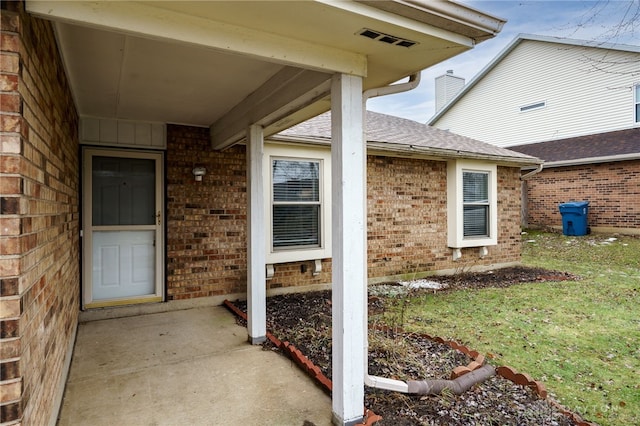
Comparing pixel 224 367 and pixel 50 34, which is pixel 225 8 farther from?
pixel 224 367

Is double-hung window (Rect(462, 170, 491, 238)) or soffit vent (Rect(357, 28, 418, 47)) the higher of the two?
soffit vent (Rect(357, 28, 418, 47))

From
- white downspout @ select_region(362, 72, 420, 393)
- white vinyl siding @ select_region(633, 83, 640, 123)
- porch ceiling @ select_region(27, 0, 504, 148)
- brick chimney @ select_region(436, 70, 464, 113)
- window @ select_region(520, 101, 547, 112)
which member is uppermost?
brick chimney @ select_region(436, 70, 464, 113)

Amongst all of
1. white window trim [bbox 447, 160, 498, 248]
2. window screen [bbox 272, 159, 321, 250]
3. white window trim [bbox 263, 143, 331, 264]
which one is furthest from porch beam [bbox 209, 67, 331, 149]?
white window trim [bbox 447, 160, 498, 248]

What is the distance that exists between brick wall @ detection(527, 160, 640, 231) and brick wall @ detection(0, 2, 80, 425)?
1520cm

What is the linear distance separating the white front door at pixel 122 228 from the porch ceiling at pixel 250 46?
4.29ft

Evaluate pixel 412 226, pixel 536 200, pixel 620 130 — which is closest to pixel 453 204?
pixel 412 226

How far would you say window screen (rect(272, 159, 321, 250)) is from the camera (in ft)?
20.4

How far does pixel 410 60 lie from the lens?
110 inches

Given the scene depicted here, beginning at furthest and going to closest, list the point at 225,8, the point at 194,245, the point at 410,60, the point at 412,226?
the point at 412,226, the point at 194,245, the point at 410,60, the point at 225,8

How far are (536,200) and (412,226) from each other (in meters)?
9.63

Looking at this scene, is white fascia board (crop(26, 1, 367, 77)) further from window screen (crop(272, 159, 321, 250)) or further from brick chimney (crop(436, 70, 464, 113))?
brick chimney (crop(436, 70, 464, 113))

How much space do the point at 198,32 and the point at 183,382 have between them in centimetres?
279

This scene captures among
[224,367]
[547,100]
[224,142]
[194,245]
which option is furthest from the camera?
[547,100]

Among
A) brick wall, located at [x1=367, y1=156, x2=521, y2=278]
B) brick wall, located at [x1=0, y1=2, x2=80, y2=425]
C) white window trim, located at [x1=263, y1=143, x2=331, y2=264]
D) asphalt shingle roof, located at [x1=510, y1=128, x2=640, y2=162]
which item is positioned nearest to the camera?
brick wall, located at [x1=0, y1=2, x2=80, y2=425]
